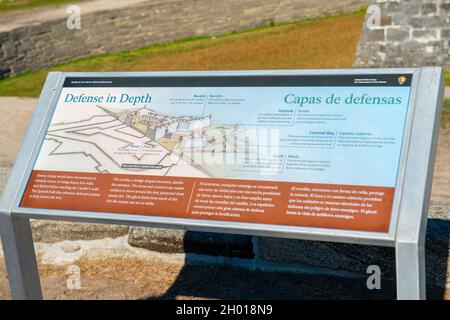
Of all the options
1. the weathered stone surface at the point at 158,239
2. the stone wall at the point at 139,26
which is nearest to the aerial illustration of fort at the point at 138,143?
the weathered stone surface at the point at 158,239

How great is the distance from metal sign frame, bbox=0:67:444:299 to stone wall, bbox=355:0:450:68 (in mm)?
7793

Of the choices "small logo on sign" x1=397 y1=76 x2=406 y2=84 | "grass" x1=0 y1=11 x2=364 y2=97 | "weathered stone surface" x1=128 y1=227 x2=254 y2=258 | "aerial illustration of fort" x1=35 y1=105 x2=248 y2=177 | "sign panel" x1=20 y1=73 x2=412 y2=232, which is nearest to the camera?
"sign panel" x1=20 y1=73 x2=412 y2=232

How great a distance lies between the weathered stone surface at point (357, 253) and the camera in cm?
408

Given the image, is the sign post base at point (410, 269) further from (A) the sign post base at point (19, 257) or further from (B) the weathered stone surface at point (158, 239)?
(B) the weathered stone surface at point (158, 239)

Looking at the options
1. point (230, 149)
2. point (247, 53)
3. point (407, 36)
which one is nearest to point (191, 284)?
point (230, 149)

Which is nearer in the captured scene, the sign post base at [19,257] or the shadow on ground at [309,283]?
the sign post base at [19,257]

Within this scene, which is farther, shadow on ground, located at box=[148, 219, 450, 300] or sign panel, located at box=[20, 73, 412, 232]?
shadow on ground, located at box=[148, 219, 450, 300]

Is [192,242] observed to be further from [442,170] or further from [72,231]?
[442,170]

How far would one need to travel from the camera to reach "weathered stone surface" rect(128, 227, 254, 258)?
441 cm

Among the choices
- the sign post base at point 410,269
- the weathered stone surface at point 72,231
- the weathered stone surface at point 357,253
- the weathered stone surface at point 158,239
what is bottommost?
the sign post base at point 410,269

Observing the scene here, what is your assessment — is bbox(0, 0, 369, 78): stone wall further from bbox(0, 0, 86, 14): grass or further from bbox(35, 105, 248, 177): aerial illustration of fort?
bbox(35, 105, 248, 177): aerial illustration of fort

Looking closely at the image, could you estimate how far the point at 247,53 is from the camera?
13.4 m

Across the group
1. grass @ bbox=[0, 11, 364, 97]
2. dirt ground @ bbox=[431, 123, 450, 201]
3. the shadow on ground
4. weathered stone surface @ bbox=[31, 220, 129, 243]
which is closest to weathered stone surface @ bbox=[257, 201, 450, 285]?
the shadow on ground

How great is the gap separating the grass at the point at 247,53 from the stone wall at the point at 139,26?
0.21 m
